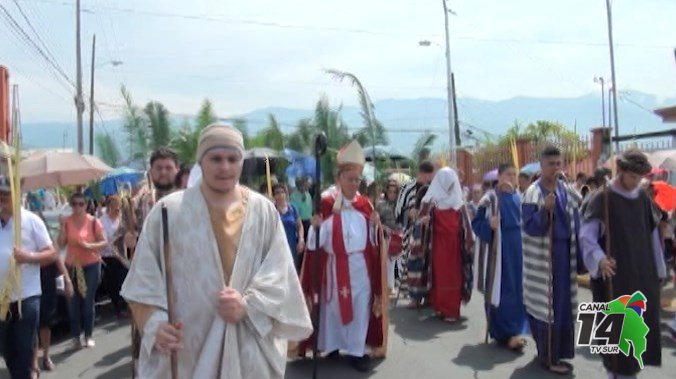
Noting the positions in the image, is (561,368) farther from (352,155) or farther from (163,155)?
(163,155)

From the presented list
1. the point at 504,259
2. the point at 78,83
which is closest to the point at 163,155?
the point at 504,259

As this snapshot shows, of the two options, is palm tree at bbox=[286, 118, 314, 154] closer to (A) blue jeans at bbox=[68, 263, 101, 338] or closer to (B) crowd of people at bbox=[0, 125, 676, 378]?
(B) crowd of people at bbox=[0, 125, 676, 378]

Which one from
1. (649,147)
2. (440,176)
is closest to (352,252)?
(440,176)

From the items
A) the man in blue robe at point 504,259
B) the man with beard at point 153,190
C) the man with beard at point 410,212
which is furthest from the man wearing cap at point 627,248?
the man with beard at point 410,212

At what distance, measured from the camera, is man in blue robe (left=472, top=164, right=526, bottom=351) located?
7320 millimetres

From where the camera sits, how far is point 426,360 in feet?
23.1

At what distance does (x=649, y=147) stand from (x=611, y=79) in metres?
21.0

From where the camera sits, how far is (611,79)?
34.2 meters

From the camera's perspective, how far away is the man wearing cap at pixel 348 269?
659 centimetres

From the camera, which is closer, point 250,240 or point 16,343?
point 250,240

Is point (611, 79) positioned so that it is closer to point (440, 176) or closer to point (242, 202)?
point (440, 176)

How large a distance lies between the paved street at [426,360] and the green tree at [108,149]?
22.4m

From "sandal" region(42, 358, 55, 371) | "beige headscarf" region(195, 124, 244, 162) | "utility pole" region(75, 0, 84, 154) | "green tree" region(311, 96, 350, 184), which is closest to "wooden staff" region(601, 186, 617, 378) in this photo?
"beige headscarf" region(195, 124, 244, 162)

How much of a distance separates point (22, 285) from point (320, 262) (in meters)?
2.55
